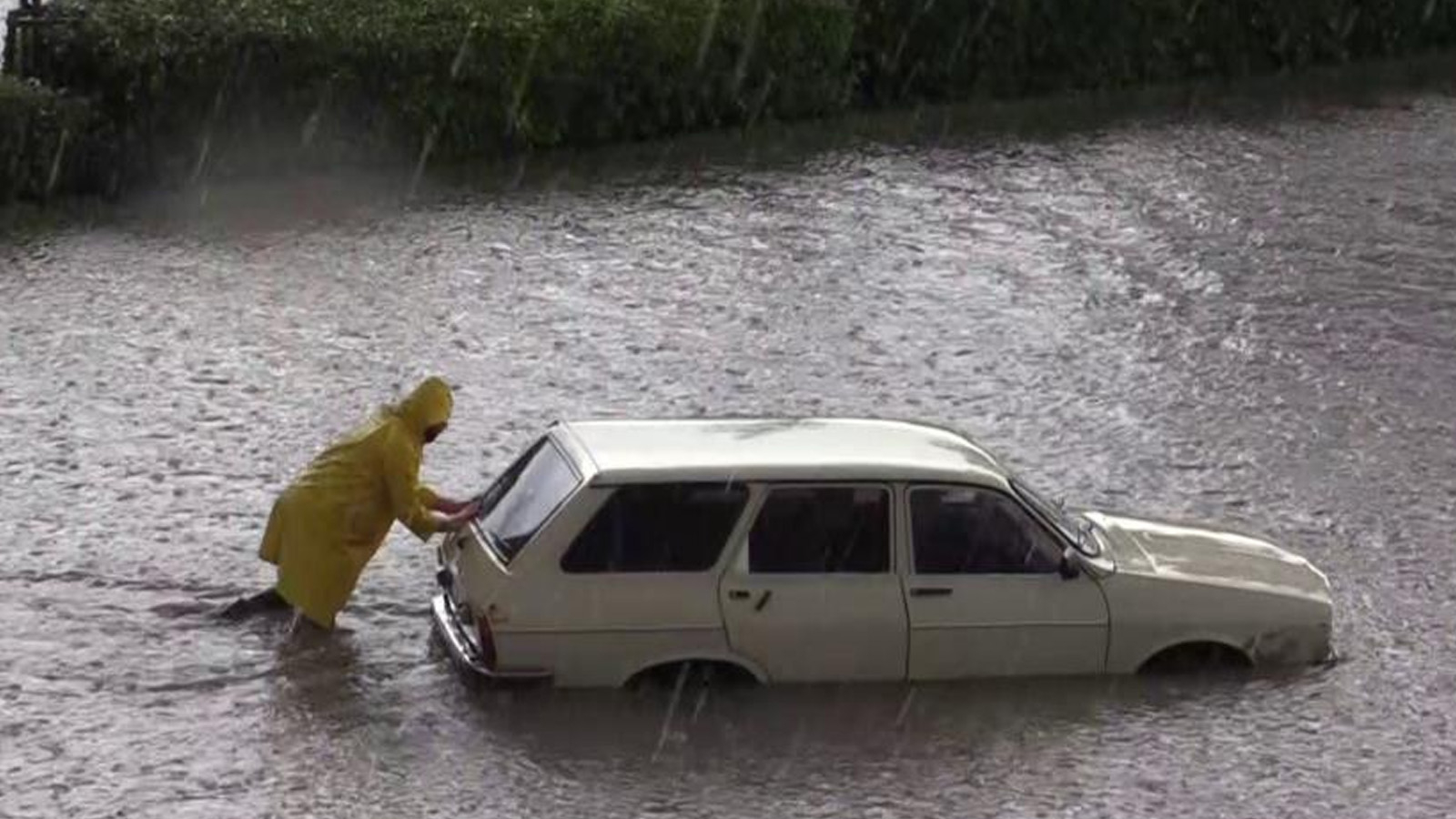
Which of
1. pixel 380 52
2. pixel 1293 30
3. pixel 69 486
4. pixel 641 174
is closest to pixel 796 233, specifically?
pixel 641 174

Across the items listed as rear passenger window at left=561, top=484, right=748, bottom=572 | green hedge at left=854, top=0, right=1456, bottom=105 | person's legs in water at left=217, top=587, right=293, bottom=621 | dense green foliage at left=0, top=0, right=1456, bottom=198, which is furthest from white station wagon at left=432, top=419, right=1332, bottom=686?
green hedge at left=854, top=0, right=1456, bottom=105

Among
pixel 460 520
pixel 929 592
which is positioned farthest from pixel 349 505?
pixel 929 592

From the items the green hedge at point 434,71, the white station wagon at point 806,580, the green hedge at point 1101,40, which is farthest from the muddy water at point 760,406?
the green hedge at point 1101,40

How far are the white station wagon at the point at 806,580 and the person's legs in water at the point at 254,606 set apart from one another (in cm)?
110

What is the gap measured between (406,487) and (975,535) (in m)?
2.86

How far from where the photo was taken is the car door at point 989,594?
12.4m

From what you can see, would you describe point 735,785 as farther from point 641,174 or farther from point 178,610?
point 641,174

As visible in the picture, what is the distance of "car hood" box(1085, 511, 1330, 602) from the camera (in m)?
12.9

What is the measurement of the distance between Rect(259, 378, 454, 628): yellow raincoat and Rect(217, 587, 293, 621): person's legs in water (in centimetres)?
30

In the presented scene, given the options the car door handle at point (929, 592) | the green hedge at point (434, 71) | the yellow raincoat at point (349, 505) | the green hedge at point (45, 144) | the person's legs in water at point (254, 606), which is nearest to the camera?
the car door handle at point (929, 592)

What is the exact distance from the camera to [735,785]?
461 inches

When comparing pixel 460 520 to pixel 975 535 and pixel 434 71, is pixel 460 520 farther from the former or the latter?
pixel 434 71

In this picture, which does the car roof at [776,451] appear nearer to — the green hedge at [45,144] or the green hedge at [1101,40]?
the green hedge at [45,144]

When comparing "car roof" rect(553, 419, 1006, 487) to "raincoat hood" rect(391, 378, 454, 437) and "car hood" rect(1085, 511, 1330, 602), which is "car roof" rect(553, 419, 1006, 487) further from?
"car hood" rect(1085, 511, 1330, 602)
